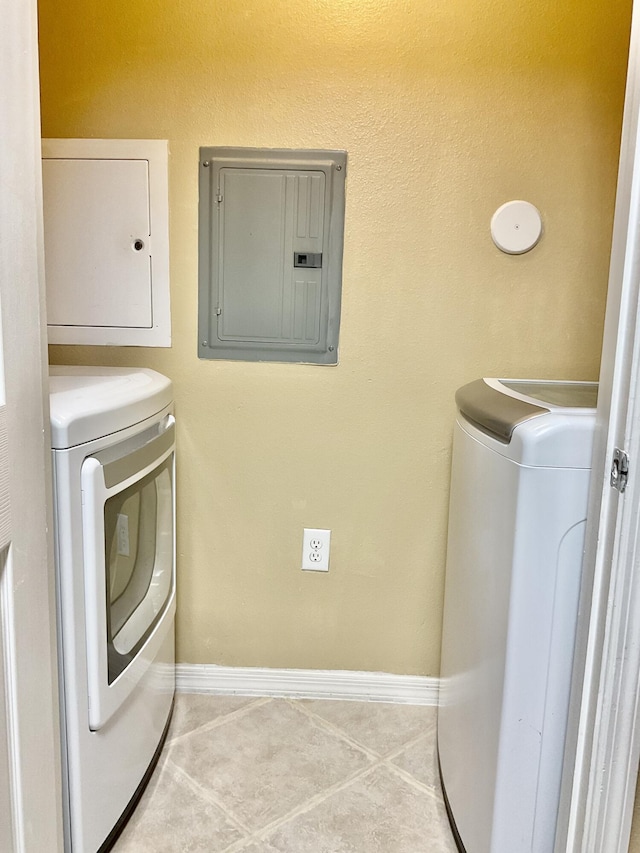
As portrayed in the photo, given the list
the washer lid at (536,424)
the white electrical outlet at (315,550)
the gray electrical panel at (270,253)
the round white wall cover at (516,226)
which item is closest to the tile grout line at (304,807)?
the white electrical outlet at (315,550)

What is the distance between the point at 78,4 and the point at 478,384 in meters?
1.31

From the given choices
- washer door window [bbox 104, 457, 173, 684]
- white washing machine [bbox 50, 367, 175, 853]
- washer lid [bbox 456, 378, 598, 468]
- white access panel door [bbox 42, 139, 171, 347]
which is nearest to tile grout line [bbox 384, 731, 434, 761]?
white washing machine [bbox 50, 367, 175, 853]

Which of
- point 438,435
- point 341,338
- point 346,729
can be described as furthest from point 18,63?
point 346,729

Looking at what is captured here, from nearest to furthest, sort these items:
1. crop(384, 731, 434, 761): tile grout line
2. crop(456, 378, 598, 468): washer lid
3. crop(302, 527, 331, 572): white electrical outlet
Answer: crop(456, 378, 598, 468): washer lid → crop(384, 731, 434, 761): tile grout line → crop(302, 527, 331, 572): white electrical outlet

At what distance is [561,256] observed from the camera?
151 centimetres

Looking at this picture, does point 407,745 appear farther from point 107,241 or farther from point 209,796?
point 107,241

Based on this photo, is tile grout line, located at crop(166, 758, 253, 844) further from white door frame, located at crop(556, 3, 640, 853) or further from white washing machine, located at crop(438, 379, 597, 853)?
white door frame, located at crop(556, 3, 640, 853)

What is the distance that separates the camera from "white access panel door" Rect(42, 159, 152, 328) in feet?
4.93

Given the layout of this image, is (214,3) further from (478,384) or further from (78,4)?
(478,384)

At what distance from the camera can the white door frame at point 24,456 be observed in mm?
667

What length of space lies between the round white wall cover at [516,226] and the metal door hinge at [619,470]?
0.89 meters

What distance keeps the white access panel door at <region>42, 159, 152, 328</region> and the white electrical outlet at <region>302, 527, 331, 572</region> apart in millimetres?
696

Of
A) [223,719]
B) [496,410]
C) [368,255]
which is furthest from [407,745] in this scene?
[368,255]

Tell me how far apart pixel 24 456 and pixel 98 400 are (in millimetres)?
294
